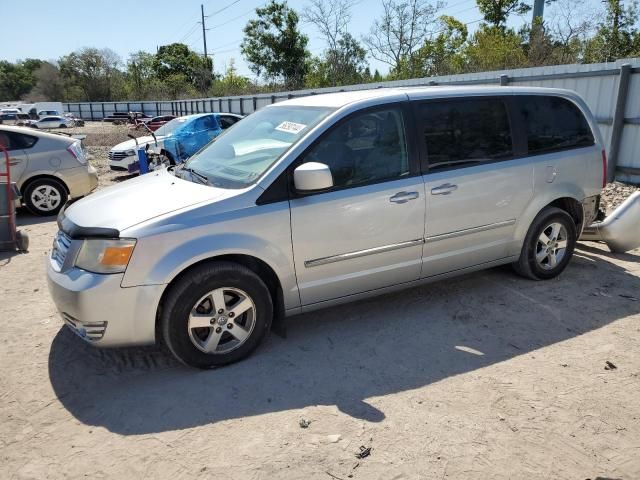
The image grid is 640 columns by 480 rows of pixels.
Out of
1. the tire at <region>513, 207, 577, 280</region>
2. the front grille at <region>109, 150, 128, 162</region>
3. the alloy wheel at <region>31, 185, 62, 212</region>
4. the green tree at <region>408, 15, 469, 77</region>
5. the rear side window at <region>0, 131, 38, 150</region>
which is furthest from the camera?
the green tree at <region>408, 15, 469, 77</region>

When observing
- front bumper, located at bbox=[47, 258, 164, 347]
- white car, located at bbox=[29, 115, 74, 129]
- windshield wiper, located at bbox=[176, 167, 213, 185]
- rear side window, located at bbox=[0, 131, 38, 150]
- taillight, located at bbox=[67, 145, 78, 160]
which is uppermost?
white car, located at bbox=[29, 115, 74, 129]

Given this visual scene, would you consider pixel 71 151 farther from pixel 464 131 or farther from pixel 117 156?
pixel 464 131

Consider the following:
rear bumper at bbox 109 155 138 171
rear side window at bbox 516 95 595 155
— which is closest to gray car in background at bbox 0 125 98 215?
rear bumper at bbox 109 155 138 171

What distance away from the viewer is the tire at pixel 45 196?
839 cm

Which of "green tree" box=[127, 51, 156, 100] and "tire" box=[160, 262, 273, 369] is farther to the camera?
"green tree" box=[127, 51, 156, 100]

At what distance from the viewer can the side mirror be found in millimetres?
3348

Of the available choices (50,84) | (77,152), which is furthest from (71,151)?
(50,84)

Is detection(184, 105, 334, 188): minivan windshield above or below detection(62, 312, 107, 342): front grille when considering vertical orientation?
above

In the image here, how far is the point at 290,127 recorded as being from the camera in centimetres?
387

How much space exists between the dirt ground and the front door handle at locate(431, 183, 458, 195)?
105 centimetres

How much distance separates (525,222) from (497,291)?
0.69 metres

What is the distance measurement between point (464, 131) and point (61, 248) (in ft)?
10.8

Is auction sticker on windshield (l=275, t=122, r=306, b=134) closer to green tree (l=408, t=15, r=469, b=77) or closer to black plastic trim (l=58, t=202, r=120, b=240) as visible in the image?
black plastic trim (l=58, t=202, r=120, b=240)

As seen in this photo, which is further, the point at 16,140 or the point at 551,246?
the point at 16,140
